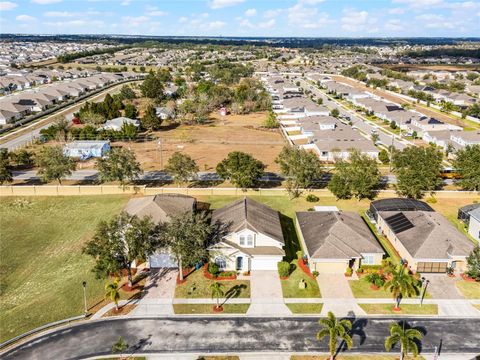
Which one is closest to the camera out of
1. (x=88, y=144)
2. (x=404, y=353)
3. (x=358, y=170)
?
(x=404, y=353)

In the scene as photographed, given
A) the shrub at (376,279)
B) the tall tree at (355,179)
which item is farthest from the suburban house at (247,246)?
the tall tree at (355,179)

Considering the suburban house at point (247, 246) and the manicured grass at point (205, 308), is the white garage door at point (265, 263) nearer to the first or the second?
the suburban house at point (247, 246)

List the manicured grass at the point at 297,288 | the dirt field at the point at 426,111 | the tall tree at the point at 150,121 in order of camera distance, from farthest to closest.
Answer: the dirt field at the point at 426,111 < the tall tree at the point at 150,121 < the manicured grass at the point at 297,288

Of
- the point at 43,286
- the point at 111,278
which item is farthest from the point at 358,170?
the point at 43,286

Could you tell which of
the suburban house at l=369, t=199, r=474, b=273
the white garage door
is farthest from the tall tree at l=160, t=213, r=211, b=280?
the suburban house at l=369, t=199, r=474, b=273

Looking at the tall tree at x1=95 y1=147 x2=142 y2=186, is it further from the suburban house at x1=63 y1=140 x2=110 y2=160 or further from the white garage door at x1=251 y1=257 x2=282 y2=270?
the white garage door at x1=251 y1=257 x2=282 y2=270

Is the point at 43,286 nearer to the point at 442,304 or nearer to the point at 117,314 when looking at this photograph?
the point at 117,314

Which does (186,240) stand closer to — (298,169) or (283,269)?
(283,269)
